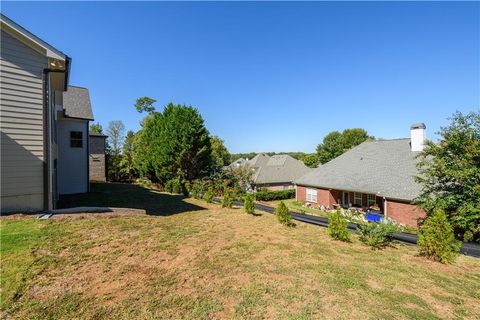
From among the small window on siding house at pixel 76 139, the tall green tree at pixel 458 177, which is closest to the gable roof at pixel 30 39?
the small window on siding house at pixel 76 139

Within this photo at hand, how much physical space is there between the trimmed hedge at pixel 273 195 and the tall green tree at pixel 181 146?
23.1 ft

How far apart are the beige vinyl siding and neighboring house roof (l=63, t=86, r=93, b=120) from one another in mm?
8219

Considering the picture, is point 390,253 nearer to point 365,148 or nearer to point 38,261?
point 38,261

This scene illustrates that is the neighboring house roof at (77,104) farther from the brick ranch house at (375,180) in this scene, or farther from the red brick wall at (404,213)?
the red brick wall at (404,213)

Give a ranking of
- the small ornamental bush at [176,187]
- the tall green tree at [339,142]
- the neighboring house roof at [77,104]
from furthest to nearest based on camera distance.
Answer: the tall green tree at [339,142], the small ornamental bush at [176,187], the neighboring house roof at [77,104]

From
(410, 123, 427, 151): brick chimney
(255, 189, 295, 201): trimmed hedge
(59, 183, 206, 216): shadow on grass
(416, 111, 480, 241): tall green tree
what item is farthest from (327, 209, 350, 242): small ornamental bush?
(255, 189, 295, 201): trimmed hedge

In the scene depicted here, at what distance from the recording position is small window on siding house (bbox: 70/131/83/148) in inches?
700

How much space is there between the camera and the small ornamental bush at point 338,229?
10234mm

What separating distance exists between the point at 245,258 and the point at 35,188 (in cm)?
886

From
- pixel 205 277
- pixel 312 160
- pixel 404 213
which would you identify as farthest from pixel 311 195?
pixel 312 160

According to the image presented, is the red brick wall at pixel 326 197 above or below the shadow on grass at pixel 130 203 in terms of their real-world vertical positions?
below

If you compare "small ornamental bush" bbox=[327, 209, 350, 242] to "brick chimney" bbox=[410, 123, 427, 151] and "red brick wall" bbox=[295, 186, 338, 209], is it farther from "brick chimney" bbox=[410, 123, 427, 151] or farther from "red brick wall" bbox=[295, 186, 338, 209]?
"brick chimney" bbox=[410, 123, 427, 151]

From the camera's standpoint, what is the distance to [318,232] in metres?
11.7

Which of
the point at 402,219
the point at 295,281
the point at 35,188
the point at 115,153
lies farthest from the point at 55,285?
the point at 115,153
